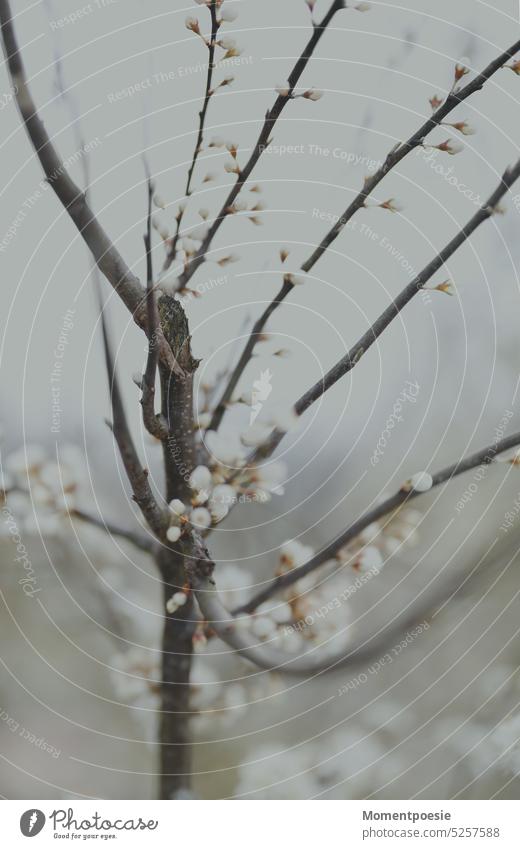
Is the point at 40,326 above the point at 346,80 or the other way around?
the other way around

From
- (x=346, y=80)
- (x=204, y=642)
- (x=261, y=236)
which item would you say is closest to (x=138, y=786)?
(x=204, y=642)

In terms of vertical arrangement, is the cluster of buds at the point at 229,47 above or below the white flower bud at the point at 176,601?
above

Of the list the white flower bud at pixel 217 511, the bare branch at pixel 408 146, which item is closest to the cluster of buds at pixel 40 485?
the white flower bud at pixel 217 511

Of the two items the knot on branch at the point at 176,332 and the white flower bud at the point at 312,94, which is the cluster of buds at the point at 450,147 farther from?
the knot on branch at the point at 176,332

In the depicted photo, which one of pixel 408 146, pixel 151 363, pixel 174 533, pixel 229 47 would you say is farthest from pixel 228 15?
pixel 174 533
